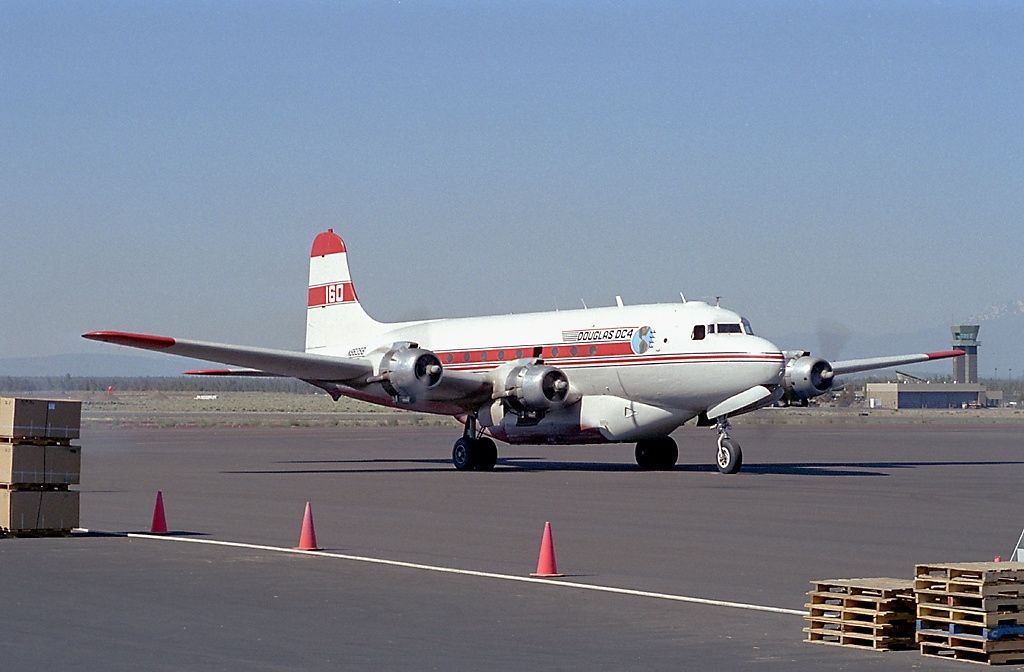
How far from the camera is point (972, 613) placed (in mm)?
11125

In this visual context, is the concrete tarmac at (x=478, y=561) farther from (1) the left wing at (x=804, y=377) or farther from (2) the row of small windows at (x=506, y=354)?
(2) the row of small windows at (x=506, y=354)

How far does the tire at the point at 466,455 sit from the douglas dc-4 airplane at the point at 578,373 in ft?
0.10

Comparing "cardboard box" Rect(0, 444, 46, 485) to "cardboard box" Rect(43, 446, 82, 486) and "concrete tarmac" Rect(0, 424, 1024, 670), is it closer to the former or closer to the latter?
"cardboard box" Rect(43, 446, 82, 486)

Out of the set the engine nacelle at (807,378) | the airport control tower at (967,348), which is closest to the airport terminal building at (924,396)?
the airport control tower at (967,348)

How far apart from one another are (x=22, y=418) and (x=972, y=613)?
1224 centimetres

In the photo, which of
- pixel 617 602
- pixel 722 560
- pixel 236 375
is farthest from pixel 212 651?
pixel 236 375

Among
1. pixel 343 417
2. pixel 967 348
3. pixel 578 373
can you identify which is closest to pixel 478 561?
pixel 578 373

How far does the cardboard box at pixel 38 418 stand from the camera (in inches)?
763

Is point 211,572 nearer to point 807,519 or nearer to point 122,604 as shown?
point 122,604

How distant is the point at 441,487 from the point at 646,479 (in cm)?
484

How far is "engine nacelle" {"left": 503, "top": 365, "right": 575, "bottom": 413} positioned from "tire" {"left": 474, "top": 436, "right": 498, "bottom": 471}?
3.47ft

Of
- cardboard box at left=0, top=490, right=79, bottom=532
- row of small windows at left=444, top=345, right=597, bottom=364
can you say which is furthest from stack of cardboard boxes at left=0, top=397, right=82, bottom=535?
row of small windows at left=444, top=345, right=597, bottom=364

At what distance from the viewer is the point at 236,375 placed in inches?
1614

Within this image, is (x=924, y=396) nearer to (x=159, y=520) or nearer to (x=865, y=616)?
(x=159, y=520)
